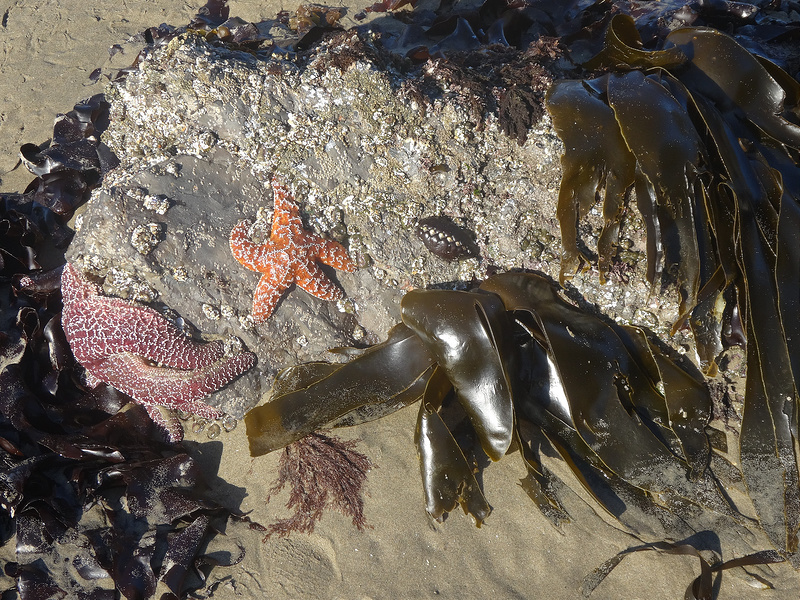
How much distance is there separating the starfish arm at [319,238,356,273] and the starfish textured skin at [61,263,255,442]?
71 centimetres

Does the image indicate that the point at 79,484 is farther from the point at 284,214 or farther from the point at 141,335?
the point at 284,214

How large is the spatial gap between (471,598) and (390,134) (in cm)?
248

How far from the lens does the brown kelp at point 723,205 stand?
249 cm

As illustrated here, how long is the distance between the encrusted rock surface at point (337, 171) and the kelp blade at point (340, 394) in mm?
347

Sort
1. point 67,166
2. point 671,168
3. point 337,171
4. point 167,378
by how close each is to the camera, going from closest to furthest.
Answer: point 671,168 < point 167,378 < point 337,171 < point 67,166

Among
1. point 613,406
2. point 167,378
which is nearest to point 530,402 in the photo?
point 613,406

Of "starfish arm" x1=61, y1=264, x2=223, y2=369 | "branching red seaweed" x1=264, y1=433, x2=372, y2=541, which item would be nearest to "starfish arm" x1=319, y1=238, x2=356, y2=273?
"starfish arm" x1=61, y1=264, x2=223, y2=369

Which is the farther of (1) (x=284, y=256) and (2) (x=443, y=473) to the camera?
(1) (x=284, y=256)

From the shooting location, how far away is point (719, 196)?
2.58 m

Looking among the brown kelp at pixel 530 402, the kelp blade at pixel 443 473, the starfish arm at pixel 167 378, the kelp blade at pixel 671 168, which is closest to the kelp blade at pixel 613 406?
the brown kelp at pixel 530 402

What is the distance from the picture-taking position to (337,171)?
3029 mm

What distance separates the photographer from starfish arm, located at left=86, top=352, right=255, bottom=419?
111 inches

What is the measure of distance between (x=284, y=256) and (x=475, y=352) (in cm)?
114

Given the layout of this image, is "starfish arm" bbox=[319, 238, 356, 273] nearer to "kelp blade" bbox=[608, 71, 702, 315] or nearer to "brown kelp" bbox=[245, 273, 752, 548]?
"brown kelp" bbox=[245, 273, 752, 548]
